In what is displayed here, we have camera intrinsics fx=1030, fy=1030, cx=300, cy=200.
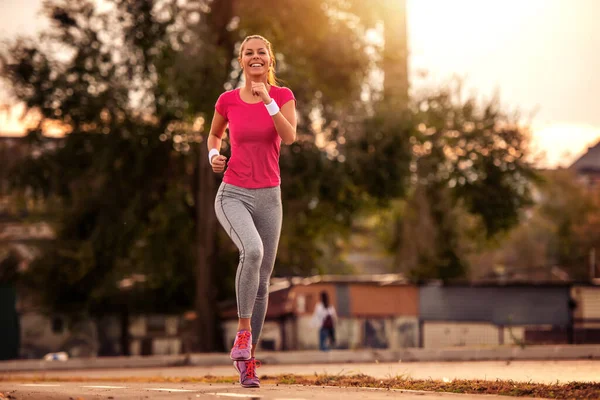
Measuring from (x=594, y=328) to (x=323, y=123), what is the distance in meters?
8.11

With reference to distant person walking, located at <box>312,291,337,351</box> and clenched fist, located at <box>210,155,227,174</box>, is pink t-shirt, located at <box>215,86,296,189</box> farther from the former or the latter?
distant person walking, located at <box>312,291,337,351</box>

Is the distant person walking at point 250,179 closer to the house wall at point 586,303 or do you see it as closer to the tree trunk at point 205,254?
the tree trunk at point 205,254

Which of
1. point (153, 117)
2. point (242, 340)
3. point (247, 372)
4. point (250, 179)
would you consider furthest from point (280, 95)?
point (153, 117)

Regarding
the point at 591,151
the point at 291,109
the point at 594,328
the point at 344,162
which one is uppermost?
the point at 591,151

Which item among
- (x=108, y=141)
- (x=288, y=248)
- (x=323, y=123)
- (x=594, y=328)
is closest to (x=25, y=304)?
(x=288, y=248)

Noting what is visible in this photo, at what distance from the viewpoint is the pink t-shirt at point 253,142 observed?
21.4 ft

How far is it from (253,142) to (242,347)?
51.1 inches

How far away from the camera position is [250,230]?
648 centimetres

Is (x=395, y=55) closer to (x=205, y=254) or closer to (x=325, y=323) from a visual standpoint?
(x=205, y=254)

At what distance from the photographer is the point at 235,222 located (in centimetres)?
652


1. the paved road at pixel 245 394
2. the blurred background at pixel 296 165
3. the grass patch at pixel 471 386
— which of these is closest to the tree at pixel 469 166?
the blurred background at pixel 296 165

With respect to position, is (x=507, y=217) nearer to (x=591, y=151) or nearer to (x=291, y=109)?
(x=291, y=109)

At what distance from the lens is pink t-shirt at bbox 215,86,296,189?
6535 mm

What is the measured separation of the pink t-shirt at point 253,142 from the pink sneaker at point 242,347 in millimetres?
942
